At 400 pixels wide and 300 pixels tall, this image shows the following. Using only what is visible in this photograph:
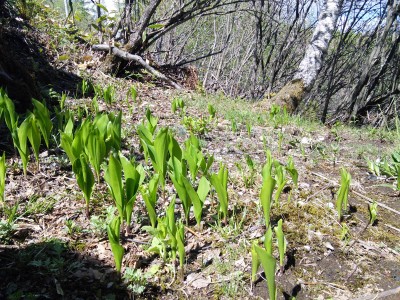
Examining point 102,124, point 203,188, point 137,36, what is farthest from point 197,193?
point 137,36

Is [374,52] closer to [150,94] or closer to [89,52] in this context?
[150,94]

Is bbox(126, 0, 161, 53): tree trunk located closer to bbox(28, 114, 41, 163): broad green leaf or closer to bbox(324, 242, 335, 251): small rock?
bbox(28, 114, 41, 163): broad green leaf

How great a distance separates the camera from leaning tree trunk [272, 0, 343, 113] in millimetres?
6008

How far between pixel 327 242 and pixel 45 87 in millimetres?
3807

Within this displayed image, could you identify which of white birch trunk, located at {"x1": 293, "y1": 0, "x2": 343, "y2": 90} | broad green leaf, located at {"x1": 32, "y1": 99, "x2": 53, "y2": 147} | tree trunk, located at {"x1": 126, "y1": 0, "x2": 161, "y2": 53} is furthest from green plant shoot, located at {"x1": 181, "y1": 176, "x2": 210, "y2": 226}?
tree trunk, located at {"x1": 126, "y1": 0, "x2": 161, "y2": 53}

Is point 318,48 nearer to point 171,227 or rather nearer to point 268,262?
point 171,227

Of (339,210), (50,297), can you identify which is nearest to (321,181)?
(339,210)

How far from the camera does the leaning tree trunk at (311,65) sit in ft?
19.7

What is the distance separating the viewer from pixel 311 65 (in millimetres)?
6031

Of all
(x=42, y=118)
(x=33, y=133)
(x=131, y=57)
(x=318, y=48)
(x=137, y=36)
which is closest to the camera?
(x=33, y=133)

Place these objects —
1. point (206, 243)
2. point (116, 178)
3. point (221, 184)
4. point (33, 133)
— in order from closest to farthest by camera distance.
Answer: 1. point (116, 178)
2. point (221, 184)
3. point (206, 243)
4. point (33, 133)

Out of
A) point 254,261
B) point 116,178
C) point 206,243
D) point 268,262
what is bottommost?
point 206,243

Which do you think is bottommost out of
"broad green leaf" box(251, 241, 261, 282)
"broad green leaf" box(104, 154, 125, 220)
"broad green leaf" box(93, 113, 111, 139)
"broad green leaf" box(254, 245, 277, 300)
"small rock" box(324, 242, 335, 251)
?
"small rock" box(324, 242, 335, 251)

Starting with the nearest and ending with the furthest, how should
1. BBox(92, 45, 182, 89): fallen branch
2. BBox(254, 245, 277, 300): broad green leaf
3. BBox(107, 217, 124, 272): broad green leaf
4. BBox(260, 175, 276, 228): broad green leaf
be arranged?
BBox(254, 245, 277, 300): broad green leaf → BBox(107, 217, 124, 272): broad green leaf → BBox(260, 175, 276, 228): broad green leaf → BBox(92, 45, 182, 89): fallen branch
